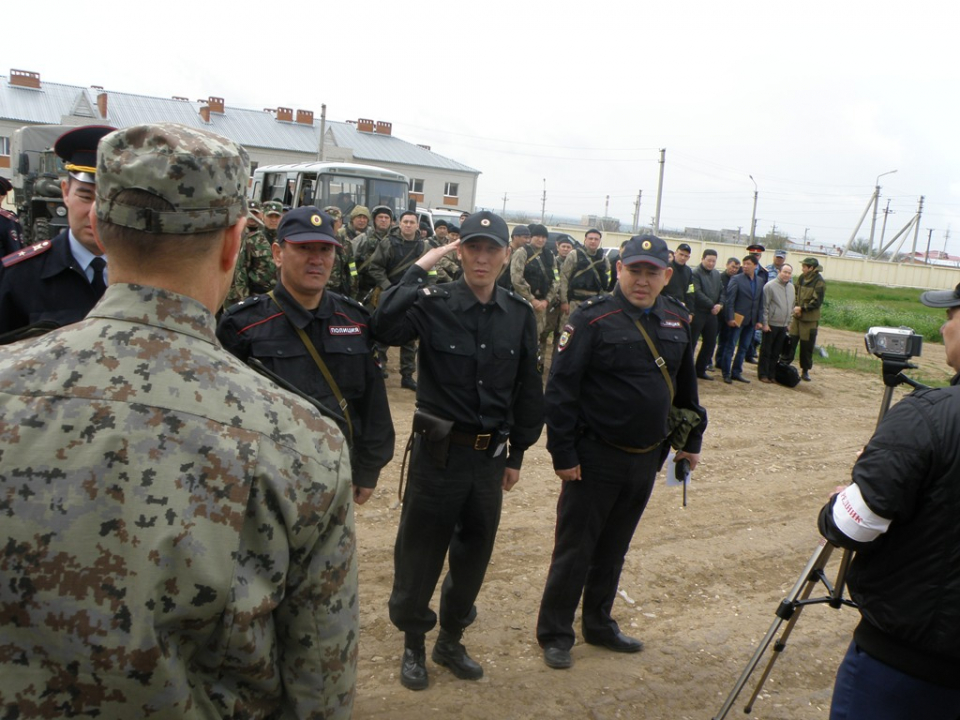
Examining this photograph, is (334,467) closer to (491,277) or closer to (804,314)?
(491,277)

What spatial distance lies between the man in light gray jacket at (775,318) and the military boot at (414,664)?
967 cm

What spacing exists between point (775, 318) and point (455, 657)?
977 cm

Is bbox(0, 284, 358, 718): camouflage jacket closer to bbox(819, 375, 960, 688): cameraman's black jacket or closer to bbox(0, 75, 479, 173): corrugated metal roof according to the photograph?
bbox(819, 375, 960, 688): cameraman's black jacket

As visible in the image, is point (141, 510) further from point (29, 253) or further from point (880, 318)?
point (880, 318)

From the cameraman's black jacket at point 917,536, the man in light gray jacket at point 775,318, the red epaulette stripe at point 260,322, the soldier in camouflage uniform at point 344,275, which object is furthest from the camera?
the man in light gray jacket at point 775,318

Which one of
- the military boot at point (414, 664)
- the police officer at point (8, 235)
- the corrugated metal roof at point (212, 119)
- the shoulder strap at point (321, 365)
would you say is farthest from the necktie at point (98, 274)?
the corrugated metal roof at point (212, 119)

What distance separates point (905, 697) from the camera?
2.31m

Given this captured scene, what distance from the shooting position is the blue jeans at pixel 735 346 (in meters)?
11.7

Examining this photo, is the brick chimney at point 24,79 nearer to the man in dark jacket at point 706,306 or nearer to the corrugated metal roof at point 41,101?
the corrugated metal roof at point 41,101

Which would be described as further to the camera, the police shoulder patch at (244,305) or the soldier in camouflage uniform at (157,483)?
the police shoulder patch at (244,305)

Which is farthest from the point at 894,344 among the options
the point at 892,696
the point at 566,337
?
the point at 566,337

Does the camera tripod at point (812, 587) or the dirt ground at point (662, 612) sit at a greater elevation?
the camera tripod at point (812, 587)

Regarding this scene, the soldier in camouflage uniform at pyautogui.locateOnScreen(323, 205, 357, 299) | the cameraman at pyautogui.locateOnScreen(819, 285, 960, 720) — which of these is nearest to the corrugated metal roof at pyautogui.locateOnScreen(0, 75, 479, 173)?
the soldier in camouflage uniform at pyautogui.locateOnScreen(323, 205, 357, 299)

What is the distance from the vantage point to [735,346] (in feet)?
39.2
